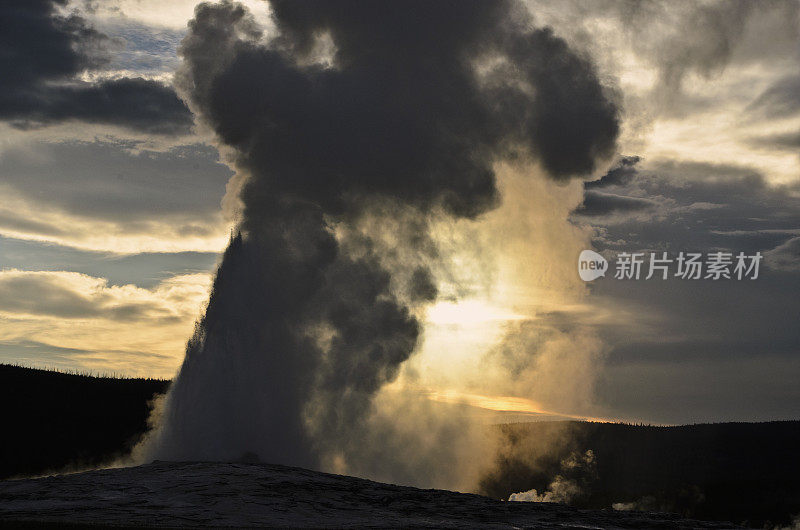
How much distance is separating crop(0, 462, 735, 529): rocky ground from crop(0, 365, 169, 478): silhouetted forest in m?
72.8

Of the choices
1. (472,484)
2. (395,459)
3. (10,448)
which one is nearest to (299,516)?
(395,459)

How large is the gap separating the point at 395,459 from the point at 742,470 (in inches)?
5489

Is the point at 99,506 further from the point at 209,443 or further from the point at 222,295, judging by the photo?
the point at 222,295

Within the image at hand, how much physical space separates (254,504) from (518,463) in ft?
408

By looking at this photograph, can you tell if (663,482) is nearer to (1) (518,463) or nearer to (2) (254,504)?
(1) (518,463)

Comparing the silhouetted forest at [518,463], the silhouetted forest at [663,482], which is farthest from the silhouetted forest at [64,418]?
the silhouetted forest at [663,482]

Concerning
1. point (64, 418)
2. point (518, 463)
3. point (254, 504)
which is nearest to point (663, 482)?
point (518, 463)

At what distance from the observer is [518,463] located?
164 metres

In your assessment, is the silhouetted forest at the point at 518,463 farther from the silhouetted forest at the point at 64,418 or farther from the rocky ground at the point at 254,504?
the rocky ground at the point at 254,504

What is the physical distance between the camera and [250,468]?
185 feet

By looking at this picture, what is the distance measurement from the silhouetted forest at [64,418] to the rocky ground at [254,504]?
72.8 metres

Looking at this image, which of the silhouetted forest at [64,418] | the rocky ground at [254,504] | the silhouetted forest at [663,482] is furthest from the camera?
the silhouetted forest at [663,482]

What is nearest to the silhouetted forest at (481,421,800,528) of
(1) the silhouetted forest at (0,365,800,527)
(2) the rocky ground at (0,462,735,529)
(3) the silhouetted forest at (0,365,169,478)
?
(1) the silhouetted forest at (0,365,800,527)

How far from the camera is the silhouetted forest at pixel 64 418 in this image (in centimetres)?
12406
